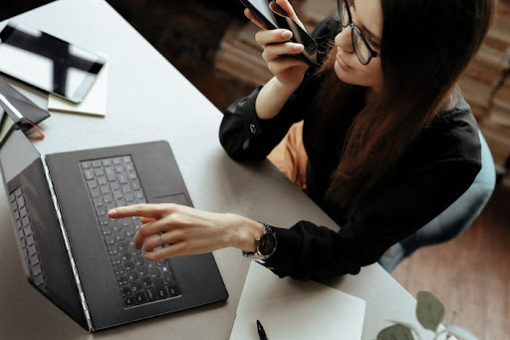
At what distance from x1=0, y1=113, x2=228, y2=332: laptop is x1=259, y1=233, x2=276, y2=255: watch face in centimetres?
9

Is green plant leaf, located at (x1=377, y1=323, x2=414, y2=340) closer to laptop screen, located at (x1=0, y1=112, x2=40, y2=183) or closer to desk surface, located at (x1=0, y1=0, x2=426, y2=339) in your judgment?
desk surface, located at (x1=0, y1=0, x2=426, y2=339)

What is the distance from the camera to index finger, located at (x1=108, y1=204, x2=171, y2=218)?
0.82m

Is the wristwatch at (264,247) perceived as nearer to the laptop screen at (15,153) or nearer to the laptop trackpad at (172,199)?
the laptop trackpad at (172,199)

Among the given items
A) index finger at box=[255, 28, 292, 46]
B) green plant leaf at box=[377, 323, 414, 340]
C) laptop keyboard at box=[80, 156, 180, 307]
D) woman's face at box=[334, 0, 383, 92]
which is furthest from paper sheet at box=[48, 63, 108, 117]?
green plant leaf at box=[377, 323, 414, 340]

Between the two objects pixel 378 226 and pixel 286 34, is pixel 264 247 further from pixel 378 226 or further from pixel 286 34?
pixel 286 34

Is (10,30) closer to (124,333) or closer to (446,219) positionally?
(124,333)

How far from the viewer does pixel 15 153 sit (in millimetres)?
841

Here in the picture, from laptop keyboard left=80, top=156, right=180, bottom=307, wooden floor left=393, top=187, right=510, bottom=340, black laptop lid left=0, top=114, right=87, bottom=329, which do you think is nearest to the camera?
black laptop lid left=0, top=114, right=87, bottom=329

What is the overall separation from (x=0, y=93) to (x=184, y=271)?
1.67 ft

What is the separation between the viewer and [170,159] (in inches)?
42.8

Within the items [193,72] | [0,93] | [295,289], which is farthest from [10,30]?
[193,72]

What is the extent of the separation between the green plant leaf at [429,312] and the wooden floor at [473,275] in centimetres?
129

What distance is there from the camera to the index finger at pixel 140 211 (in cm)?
82

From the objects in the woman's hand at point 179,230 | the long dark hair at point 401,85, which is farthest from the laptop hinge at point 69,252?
the long dark hair at point 401,85
